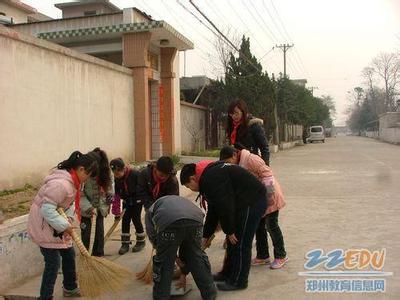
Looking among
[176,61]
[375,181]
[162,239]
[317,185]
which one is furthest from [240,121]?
[176,61]

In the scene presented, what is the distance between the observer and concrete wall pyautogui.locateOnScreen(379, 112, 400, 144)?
1655 inches

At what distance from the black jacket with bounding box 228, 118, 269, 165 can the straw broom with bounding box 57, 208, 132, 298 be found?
2177 millimetres

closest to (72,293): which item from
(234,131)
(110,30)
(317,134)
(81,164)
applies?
(81,164)

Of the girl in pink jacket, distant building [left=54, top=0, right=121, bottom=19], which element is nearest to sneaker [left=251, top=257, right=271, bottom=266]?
the girl in pink jacket

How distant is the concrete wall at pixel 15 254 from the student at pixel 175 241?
1.49 meters

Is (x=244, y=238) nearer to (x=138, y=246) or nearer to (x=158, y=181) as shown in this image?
(x=158, y=181)

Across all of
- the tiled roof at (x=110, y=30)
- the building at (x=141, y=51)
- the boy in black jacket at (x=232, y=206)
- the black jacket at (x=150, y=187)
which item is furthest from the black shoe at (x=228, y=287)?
the tiled roof at (x=110, y=30)

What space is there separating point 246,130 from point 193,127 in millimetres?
14919

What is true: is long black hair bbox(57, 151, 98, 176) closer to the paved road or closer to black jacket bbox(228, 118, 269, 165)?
the paved road

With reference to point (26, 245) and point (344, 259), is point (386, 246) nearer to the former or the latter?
point (344, 259)

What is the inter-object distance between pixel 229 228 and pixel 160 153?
36.4ft

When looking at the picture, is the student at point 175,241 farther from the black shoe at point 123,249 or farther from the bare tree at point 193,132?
the bare tree at point 193,132

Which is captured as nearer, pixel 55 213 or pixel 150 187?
pixel 55 213

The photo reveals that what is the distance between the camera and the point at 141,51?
1312cm
